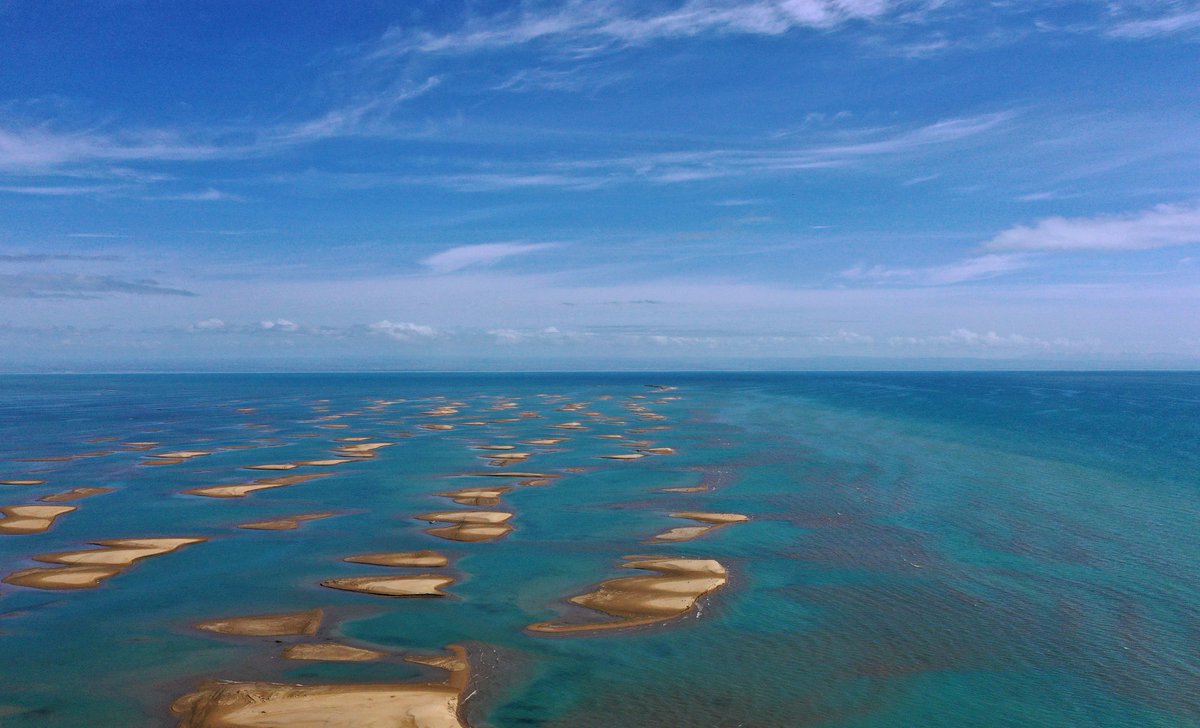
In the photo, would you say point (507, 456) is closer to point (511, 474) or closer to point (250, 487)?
point (511, 474)

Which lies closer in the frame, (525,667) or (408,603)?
(525,667)

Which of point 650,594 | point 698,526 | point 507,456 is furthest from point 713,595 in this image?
point 507,456

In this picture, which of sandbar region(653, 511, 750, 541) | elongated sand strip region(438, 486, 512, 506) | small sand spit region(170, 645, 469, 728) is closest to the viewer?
small sand spit region(170, 645, 469, 728)

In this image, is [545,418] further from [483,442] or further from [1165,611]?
[1165,611]

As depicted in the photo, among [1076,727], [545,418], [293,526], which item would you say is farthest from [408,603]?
[545,418]

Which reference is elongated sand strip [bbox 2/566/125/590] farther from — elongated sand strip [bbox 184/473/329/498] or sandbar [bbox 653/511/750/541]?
sandbar [bbox 653/511/750/541]

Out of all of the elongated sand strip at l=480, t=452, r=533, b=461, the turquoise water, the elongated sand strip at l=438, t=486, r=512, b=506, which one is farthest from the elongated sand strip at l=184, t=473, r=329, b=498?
the elongated sand strip at l=480, t=452, r=533, b=461

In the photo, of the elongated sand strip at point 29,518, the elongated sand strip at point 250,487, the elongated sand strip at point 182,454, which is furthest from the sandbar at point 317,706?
the elongated sand strip at point 182,454
